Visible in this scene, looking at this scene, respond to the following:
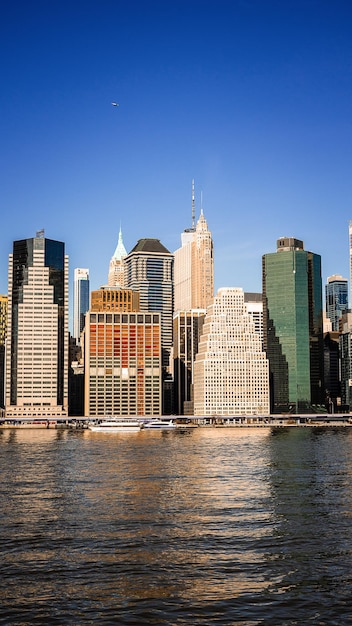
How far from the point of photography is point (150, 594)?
166 ft

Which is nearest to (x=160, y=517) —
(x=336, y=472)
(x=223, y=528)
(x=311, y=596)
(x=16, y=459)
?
(x=223, y=528)

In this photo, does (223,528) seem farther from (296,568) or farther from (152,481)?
(152,481)

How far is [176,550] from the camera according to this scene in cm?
6300

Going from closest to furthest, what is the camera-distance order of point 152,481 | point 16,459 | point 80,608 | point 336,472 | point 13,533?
point 80,608 < point 13,533 < point 152,481 < point 336,472 < point 16,459

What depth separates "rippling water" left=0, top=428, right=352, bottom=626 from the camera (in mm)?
47656

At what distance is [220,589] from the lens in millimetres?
51438

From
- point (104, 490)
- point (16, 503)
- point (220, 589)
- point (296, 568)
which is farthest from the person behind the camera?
point (104, 490)

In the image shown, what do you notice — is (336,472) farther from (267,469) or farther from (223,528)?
(223,528)

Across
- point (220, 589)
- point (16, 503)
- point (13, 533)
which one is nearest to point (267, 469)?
point (16, 503)

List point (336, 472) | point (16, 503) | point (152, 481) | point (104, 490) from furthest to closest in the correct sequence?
point (336, 472) < point (152, 481) < point (104, 490) < point (16, 503)

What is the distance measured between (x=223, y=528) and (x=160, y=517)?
29.2ft

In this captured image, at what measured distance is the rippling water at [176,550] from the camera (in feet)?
156

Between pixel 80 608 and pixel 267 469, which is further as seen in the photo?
pixel 267 469

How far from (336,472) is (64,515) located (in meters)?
61.0
